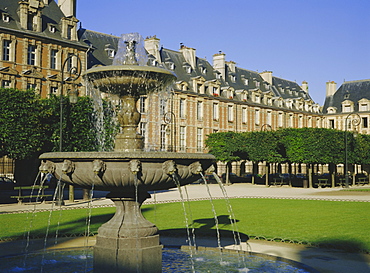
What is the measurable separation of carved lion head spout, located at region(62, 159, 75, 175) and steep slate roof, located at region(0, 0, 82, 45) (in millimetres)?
30025

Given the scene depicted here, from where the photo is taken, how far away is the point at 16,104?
23125 millimetres

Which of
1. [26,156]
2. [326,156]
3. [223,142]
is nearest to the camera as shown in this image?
[26,156]

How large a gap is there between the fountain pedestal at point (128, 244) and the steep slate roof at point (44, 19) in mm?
30066

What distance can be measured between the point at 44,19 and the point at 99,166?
34042mm

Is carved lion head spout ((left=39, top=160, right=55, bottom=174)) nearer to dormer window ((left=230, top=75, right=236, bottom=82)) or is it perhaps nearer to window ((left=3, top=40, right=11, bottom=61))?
window ((left=3, top=40, right=11, bottom=61))

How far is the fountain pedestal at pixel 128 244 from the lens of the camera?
6629 mm

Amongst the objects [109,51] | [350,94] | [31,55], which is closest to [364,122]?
[350,94]

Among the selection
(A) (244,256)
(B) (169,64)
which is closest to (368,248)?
(A) (244,256)

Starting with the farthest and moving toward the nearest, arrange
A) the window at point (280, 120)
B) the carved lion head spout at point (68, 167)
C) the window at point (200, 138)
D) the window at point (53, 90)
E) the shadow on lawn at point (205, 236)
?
the window at point (280, 120)
the window at point (200, 138)
the window at point (53, 90)
the shadow on lawn at point (205, 236)
the carved lion head spout at point (68, 167)

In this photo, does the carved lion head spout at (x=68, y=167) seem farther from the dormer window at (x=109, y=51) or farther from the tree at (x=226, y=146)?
the dormer window at (x=109, y=51)

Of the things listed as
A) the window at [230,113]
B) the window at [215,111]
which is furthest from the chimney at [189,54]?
Answer: the window at [230,113]

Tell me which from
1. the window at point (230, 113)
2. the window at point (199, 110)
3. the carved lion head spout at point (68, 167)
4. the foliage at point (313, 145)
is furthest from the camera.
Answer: the window at point (230, 113)

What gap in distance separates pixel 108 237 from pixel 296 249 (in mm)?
4145

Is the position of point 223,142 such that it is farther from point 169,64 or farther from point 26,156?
point 26,156
